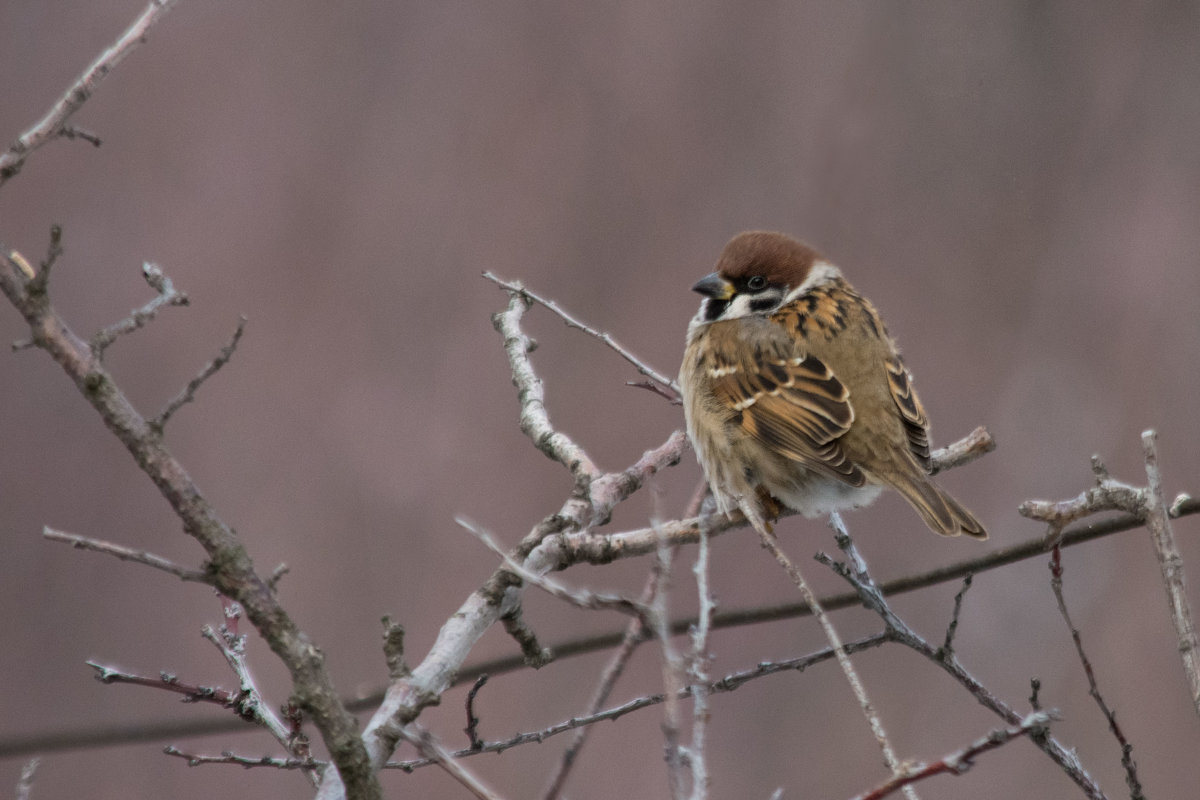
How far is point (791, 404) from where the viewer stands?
3.41 m

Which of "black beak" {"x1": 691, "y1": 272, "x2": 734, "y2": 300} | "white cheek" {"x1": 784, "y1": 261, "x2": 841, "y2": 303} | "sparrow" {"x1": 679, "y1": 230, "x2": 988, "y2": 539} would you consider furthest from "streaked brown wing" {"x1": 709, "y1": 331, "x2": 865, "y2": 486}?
"white cheek" {"x1": 784, "y1": 261, "x2": 841, "y2": 303}

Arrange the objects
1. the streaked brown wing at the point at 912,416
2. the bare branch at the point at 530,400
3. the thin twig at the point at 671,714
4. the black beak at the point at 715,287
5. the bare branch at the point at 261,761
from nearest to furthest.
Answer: the thin twig at the point at 671,714, the bare branch at the point at 261,761, the bare branch at the point at 530,400, the streaked brown wing at the point at 912,416, the black beak at the point at 715,287

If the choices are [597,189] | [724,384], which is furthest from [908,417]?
A: [597,189]

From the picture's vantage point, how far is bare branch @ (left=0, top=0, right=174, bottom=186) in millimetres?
1530

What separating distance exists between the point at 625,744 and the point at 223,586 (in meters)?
4.67

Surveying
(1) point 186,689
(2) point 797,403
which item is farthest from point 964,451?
(1) point 186,689

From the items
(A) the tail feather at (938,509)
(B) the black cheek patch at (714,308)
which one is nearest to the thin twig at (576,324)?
(A) the tail feather at (938,509)

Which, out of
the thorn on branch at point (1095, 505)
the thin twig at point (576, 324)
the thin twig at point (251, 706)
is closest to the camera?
the thorn on branch at point (1095, 505)

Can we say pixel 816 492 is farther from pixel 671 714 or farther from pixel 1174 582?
pixel 671 714

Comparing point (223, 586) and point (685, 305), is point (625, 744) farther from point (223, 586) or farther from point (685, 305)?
point (223, 586)

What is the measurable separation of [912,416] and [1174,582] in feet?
5.96

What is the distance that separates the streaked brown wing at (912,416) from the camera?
339 cm

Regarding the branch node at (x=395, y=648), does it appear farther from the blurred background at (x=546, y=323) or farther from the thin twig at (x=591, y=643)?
the blurred background at (x=546, y=323)

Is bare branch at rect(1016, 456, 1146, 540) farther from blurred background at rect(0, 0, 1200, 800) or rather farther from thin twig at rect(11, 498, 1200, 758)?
blurred background at rect(0, 0, 1200, 800)
